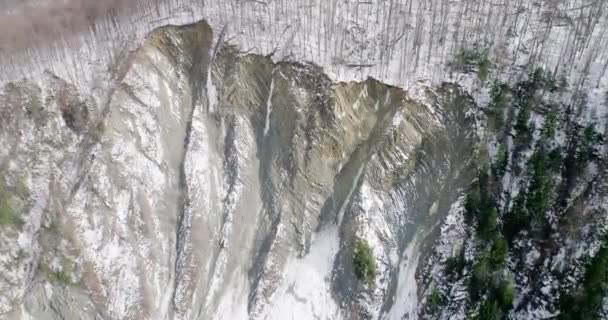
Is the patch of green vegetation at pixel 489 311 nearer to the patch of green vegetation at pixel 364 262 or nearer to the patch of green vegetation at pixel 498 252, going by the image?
the patch of green vegetation at pixel 498 252

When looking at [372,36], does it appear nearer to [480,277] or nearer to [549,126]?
[549,126]

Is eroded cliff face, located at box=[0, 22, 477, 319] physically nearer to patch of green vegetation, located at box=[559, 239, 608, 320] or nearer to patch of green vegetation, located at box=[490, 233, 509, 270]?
patch of green vegetation, located at box=[490, 233, 509, 270]

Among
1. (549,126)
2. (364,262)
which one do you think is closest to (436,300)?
(364,262)

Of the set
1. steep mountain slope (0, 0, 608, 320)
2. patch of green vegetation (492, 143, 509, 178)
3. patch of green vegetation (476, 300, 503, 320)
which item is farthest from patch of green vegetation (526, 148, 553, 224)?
patch of green vegetation (476, 300, 503, 320)

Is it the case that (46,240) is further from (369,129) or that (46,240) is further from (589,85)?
(589,85)

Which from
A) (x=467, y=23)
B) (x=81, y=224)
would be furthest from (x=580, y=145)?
(x=81, y=224)
